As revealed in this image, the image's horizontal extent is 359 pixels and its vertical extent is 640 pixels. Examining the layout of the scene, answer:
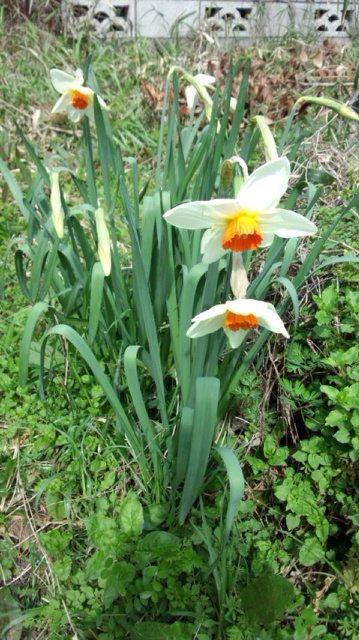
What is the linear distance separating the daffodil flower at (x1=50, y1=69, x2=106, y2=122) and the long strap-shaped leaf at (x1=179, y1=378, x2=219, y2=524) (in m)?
0.85

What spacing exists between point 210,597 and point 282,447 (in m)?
0.42

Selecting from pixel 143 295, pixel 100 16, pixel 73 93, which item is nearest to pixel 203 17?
pixel 100 16

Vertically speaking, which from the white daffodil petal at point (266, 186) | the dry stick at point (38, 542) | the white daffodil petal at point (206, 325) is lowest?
the dry stick at point (38, 542)

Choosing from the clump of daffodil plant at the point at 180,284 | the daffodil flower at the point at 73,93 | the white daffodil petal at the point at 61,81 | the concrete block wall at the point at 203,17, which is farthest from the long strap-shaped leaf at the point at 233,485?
the concrete block wall at the point at 203,17

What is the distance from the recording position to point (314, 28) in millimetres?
4215

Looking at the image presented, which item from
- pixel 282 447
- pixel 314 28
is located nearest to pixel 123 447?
pixel 282 447

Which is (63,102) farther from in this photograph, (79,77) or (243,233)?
(243,233)

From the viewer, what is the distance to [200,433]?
1.26 metres

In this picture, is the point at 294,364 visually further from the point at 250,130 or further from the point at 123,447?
the point at 250,130

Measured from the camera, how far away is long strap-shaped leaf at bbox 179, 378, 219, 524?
1210mm

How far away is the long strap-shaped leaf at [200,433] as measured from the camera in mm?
1210

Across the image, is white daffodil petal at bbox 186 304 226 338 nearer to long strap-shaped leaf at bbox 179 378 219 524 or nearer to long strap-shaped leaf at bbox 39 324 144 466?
long strap-shaped leaf at bbox 179 378 219 524

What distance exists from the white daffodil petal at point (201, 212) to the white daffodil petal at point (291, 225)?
10cm

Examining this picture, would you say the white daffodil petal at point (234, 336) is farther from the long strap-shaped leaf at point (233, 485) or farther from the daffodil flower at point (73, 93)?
the daffodil flower at point (73, 93)
